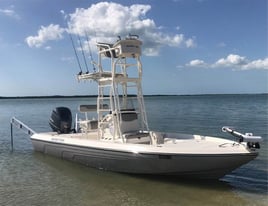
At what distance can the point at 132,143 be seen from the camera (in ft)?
36.8

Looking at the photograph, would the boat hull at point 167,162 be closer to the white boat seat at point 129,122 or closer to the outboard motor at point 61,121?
the white boat seat at point 129,122

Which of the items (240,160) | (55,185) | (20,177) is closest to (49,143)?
(20,177)

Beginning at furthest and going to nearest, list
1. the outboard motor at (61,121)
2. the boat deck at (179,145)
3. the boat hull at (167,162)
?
the outboard motor at (61,121), the boat deck at (179,145), the boat hull at (167,162)

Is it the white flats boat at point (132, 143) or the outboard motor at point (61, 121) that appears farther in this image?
the outboard motor at point (61, 121)

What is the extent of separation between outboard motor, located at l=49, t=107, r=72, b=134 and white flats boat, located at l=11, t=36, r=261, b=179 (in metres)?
1.01

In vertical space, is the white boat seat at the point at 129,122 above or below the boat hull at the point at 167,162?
above

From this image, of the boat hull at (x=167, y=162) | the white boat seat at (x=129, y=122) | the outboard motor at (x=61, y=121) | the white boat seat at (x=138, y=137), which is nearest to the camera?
the boat hull at (x=167, y=162)

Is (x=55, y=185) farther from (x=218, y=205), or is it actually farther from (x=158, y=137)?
(x=218, y=205)

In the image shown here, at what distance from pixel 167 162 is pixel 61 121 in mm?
7345

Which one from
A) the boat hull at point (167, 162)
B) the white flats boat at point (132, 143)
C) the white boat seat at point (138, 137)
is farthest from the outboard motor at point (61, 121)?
the white boat seat at point (138, 137)

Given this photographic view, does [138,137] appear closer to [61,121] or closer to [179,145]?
[179,145]

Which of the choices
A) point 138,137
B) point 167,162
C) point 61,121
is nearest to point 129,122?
point 138,137

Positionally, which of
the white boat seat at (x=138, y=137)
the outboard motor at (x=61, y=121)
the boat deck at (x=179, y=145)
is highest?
the outboard motor at (x=61, y=121)

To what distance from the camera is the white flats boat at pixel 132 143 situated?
31.6 ft
